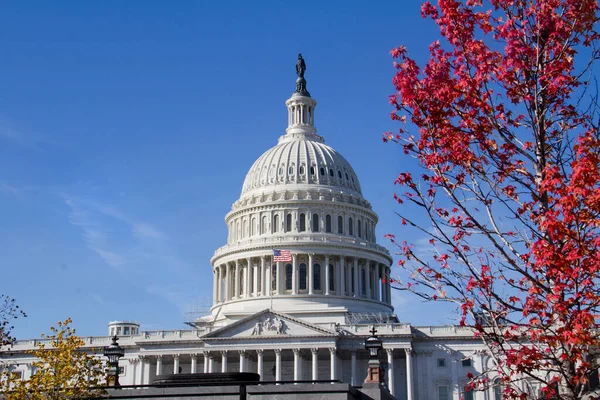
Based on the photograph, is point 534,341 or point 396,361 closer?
point 534,341

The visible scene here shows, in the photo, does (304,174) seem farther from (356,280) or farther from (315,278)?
(356,280)

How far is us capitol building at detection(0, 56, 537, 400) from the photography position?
9838 centimetres

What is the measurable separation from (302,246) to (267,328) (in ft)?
63.9

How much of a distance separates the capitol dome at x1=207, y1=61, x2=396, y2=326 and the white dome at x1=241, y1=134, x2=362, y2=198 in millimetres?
157

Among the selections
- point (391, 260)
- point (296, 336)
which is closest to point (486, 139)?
point (296, 336)

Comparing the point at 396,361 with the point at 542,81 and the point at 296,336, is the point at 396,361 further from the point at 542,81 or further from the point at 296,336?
the point at 542,81

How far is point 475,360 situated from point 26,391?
241 feet

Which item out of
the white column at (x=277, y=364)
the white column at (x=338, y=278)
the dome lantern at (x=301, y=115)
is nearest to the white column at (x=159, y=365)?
the white column at (x=277, y=364)

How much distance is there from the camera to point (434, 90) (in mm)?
21453

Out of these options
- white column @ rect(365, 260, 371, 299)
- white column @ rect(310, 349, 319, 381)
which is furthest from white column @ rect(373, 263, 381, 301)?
white column @ rect(310, 349, 319, 381)

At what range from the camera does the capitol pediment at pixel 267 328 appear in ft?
324

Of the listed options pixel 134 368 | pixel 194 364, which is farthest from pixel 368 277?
pixel 134 368

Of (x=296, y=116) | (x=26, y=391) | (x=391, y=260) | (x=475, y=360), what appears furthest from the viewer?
(x=296, y=116)

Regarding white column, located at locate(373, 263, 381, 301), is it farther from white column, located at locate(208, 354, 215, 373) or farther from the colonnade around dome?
white column, located at locate(208, 354, 215, 373)
